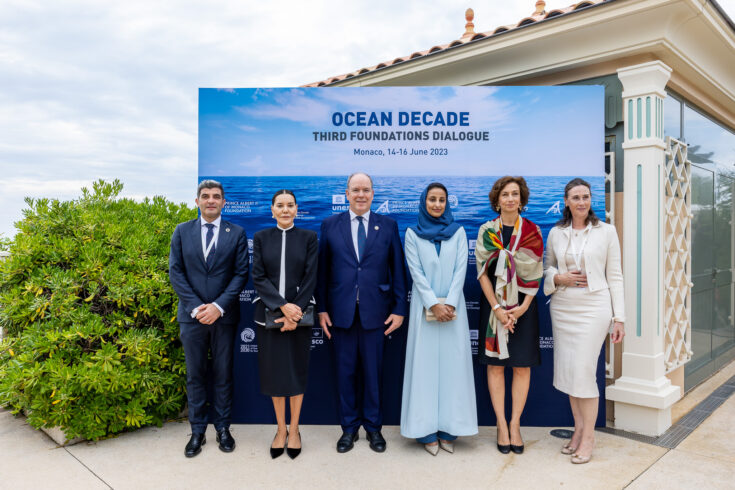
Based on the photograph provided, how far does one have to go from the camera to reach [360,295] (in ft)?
10.7

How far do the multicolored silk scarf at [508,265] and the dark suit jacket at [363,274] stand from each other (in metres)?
0.59

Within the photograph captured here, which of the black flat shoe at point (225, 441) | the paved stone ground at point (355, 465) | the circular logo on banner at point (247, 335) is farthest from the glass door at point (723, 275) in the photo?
the black flat shoe at point (225, 441)

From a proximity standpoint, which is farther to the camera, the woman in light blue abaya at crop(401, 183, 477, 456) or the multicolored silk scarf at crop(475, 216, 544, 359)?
the woman in light blue abaya at crop(401, 183, 477, 456)

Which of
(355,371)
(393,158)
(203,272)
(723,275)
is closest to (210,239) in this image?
(203,272)

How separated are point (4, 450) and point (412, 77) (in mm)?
4391

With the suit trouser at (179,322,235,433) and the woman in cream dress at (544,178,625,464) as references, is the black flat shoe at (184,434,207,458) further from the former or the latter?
the woman in cream dress at (544,178,625,464)

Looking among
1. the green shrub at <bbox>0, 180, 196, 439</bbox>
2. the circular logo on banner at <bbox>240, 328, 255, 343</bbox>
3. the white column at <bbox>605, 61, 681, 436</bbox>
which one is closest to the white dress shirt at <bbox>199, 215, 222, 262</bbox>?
the green shrub at <bbox>0, 180, 196, 439</bbox>

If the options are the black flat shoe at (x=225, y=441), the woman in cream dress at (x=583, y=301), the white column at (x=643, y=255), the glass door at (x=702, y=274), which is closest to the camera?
the woman in cream dress at (x=583, y=301)

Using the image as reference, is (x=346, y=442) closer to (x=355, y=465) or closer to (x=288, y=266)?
(x=355, y=465)

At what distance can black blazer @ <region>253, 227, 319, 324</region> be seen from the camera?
313cm

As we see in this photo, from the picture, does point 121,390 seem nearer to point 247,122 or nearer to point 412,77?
point 247,122

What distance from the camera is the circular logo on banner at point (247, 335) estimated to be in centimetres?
375

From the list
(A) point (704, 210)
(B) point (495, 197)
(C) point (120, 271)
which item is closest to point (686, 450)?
(B) point (495, 197)

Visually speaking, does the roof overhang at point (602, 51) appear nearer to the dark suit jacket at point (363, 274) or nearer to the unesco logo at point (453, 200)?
the unesco logo at point (453, 200)
